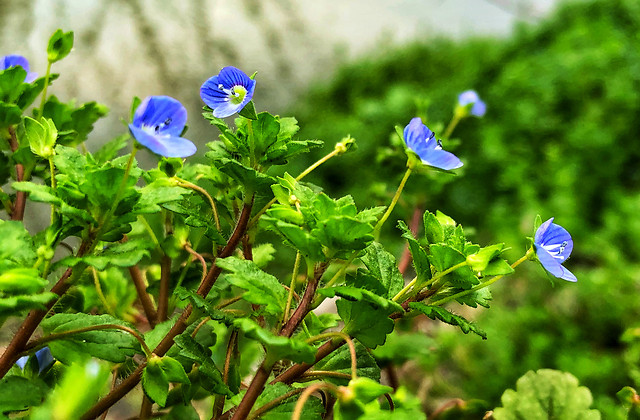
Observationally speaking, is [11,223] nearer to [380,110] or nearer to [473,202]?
[473,202]

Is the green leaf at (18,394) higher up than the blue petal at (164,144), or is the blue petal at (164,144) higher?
the blue petal at (164,144)

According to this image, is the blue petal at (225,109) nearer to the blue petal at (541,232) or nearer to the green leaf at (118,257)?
the green leaf at (118,257)

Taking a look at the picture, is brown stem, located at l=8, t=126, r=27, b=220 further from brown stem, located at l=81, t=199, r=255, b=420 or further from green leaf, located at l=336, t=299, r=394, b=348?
green leaf, located at l=336, t=299, r=394, b=348

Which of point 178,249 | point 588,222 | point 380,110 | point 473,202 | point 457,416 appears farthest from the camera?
point 380,110

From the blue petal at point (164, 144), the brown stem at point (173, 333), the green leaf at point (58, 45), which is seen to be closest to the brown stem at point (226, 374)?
the brown stem at point (173, 333)

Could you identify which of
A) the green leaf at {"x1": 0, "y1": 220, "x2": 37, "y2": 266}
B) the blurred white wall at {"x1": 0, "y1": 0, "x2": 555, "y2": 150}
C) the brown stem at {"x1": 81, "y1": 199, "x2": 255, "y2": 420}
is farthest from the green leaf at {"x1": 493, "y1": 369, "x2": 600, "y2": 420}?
the blurred white wall at {"x1": 0, "y1": 0, "x2": 555, "y2": 150}

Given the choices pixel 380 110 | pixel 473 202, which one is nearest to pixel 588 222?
pixel 473 202
